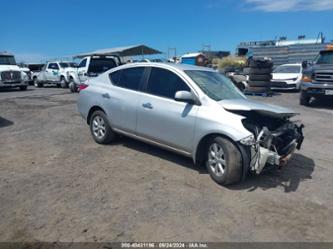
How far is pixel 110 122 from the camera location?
21.0 feet

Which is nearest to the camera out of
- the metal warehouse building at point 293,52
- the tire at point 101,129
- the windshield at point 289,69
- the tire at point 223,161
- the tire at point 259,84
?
the tire at point 223,161

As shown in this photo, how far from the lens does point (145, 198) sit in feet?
14.1

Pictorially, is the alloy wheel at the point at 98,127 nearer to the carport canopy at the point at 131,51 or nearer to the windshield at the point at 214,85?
the windshield at the point at 214,85

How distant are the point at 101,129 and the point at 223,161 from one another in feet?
9.82

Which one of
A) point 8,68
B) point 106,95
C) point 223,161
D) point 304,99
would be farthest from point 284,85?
point 8,68

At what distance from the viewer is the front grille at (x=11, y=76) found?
2119 centimetres

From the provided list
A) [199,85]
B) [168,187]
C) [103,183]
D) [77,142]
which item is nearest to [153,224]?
[168,187]

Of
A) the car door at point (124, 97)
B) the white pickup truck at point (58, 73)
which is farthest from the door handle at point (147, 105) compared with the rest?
the white pickup truck at point (58, 73)

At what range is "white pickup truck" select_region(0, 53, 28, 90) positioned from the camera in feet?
69.7

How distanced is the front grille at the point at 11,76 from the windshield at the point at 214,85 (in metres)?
19.1

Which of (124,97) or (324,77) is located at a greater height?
(324,77)

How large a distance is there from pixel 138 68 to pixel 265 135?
2782 millimetres

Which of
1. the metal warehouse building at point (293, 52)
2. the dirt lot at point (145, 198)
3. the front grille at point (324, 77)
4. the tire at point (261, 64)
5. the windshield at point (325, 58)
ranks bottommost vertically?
the dirt lot at point (145, 198)

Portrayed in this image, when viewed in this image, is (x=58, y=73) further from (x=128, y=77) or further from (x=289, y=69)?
(x=128, y=77)
